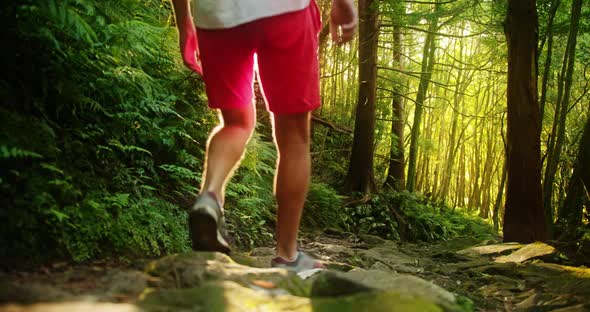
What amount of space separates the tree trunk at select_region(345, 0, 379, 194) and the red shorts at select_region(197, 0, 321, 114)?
6.63 m

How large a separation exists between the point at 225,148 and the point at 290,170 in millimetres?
320

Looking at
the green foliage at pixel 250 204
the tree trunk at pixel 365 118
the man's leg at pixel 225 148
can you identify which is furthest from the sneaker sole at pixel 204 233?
the tree trunk at pixel 365 118

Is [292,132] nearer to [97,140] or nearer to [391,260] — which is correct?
[97,140]

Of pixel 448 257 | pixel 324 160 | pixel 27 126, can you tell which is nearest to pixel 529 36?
pixel 448 257

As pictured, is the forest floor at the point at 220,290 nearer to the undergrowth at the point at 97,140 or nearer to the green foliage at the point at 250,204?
the undergrowth at the point at 97,140

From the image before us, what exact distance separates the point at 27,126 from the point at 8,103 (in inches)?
6.4

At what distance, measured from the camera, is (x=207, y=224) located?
217 cm

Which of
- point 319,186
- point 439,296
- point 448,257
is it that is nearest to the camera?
point 439,296

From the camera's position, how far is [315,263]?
249cm

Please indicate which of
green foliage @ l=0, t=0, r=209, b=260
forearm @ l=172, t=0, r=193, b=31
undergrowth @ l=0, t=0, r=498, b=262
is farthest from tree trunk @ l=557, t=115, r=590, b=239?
forearm @ l=172, t=0, r=193, b=31

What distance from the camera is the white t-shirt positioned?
2.18 metres

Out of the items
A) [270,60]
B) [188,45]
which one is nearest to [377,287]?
[270,60]

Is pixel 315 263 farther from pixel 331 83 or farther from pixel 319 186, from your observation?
pixel 331 83

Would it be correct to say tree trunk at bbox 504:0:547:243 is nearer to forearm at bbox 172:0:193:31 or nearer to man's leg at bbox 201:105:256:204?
man's leg at bbox 201:105:256:204
